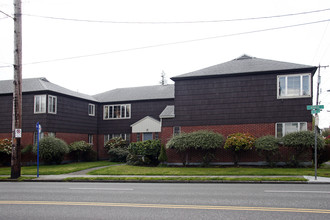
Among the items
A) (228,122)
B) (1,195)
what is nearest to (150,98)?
(228,122)

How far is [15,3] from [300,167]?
725 inches

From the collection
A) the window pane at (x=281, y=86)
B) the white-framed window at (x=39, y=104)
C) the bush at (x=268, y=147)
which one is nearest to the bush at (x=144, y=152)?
the bush at (x=268, y=147)

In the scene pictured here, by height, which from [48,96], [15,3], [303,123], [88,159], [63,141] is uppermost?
[15,3]

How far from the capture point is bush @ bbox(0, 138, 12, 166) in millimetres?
25109

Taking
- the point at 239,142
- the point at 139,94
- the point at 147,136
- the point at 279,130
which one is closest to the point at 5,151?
the point at 147,136

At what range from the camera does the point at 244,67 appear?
72.6 feet

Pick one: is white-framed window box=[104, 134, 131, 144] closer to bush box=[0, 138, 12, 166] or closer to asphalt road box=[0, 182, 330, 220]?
bush box=[0, 138, 12, 166]

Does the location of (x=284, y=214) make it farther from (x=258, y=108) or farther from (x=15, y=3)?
(x=15, y=3)

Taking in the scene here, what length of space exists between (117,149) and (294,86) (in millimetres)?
15195

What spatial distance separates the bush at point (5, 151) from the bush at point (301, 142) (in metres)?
20.5

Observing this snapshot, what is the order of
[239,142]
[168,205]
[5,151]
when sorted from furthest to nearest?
[5,151] < [239,142] < [168,205]

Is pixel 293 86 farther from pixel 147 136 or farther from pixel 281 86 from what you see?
pixel 147 136

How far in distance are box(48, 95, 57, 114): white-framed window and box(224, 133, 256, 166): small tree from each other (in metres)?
14.5

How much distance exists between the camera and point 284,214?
7.11m
